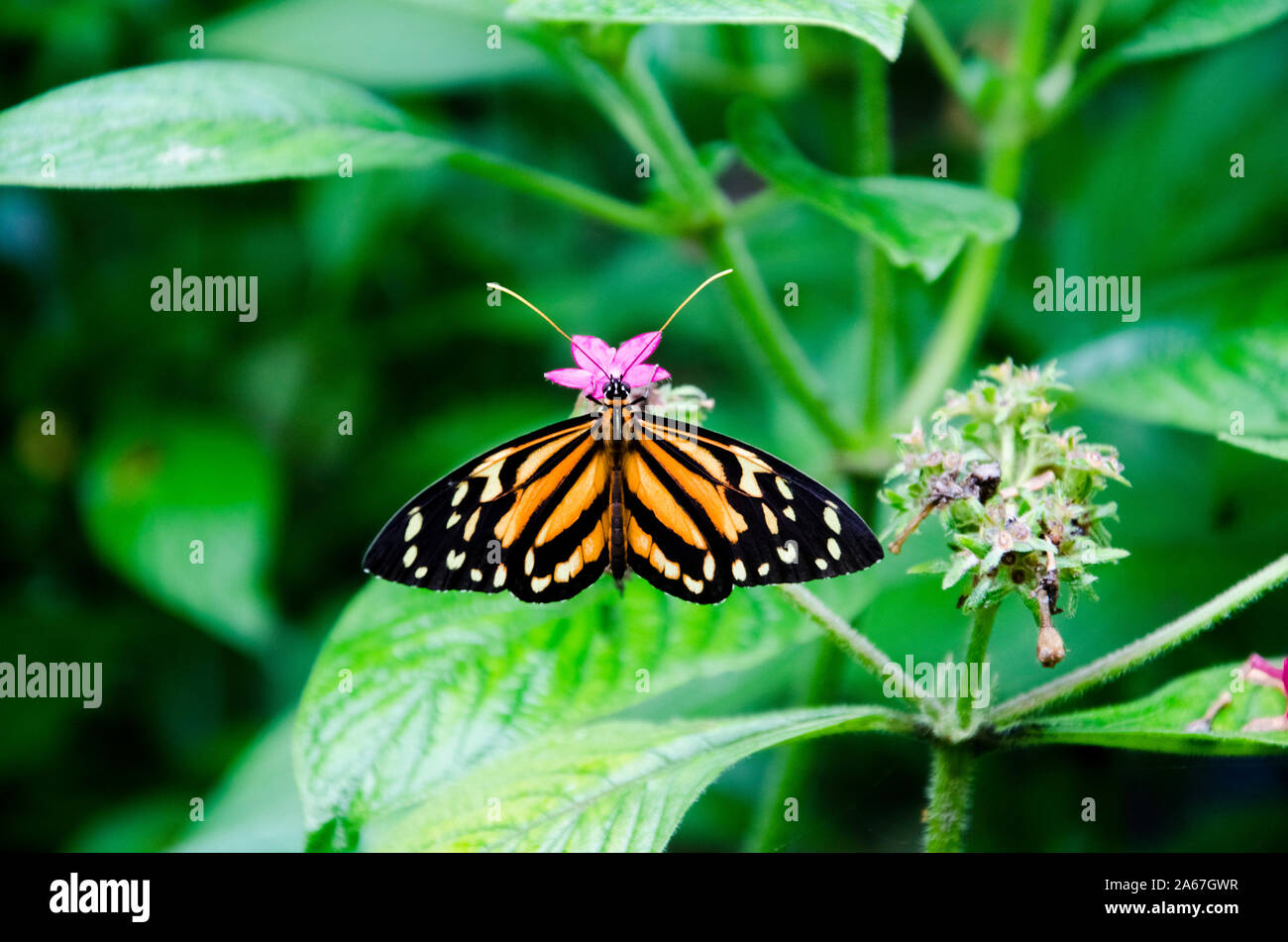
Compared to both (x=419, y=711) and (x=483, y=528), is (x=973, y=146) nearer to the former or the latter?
(x=483, y=528)

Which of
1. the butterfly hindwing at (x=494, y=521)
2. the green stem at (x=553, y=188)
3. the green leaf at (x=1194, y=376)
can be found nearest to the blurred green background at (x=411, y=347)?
the green leaf at (x=1194, y=376)

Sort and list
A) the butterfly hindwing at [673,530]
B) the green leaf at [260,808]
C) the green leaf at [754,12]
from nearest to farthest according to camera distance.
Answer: the green leaf at [754,12] < the butterfly hindwing at [673,530] < the green leaf at [260,808]

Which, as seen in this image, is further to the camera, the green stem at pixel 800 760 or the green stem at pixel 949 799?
the green stem at pixel 800 760

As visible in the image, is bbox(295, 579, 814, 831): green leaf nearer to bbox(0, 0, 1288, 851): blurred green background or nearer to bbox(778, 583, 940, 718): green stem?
bbox(778, 583, 940, 718): green stem

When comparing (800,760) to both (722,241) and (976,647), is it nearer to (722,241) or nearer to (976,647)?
(976,647)

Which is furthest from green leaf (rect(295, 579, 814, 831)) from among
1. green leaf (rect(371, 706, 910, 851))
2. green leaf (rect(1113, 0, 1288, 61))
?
green leaf (rect(1113, 0, 1288, 61))

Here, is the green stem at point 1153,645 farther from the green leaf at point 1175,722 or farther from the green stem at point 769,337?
the green stem at point 769,337

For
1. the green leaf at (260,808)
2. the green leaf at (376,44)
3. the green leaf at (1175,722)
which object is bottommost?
Result: the green leaf at (260,808)
